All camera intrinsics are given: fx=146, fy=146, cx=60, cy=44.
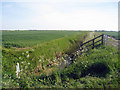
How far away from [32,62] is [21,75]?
6.76 ft

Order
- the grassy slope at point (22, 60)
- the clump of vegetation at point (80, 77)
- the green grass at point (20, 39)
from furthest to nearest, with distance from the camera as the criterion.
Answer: the green grass at point (20, 39), the grassy slope at point (22, 60), the clump of vegetation at point (80, 77)

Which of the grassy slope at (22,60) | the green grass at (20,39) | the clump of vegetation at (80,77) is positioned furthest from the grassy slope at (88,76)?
the green grass at (20,39)

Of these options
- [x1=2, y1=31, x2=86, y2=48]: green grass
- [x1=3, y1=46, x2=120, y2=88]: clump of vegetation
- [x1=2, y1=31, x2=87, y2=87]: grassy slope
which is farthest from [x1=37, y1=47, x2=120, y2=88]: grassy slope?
[x1=2, y1=31, x2=86, y2=48]: green grass

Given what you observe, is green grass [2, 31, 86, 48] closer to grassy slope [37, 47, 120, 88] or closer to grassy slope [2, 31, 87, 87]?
grassy slope [2, 31, 87, 87]

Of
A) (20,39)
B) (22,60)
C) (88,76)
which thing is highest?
(20,39)

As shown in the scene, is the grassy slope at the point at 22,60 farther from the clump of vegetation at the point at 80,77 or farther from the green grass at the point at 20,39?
the green grass at the point at 20,39

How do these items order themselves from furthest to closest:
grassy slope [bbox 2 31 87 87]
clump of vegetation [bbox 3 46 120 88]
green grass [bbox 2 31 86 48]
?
green grass [bbox 2 31 86 48] → grassy slope [bbox 2 31 87 87] → clump of vegetation [bbox 3 46 120 88]

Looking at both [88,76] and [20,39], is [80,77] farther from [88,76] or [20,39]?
[20,39]

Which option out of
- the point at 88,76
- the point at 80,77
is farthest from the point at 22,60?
the point at 88,76

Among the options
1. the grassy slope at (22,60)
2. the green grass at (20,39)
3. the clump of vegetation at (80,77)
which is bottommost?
the clump of vegetation at (80,77)

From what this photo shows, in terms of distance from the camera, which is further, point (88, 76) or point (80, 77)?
point (80, 77)

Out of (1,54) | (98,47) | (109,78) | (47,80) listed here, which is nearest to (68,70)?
(47,80)

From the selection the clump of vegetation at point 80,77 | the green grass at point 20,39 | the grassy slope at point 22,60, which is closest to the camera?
the clump of vegetation at point 80,77

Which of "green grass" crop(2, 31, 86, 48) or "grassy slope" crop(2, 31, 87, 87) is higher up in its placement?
"green grass" crop(2, 31, 86, 48)
